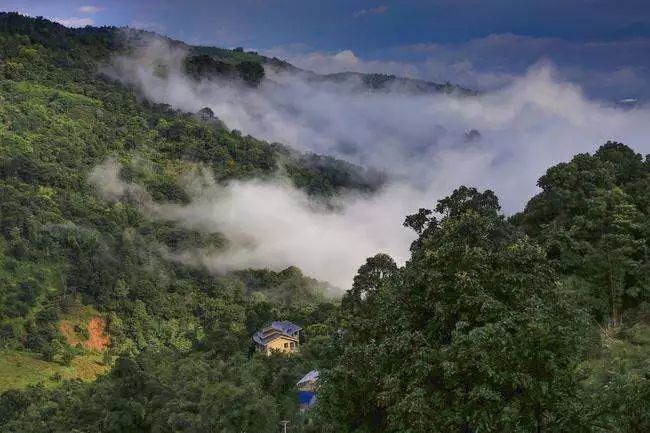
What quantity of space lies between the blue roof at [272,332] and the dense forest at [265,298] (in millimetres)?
1123

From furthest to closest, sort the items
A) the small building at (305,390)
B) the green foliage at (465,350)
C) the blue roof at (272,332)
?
the blue roof at (272,332)
the small building at (305,390)
the green foliage at (465,350)

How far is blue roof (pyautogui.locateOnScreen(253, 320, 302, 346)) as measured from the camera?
53.3 meters

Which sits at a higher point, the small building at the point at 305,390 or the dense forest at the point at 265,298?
the dense forest at the point at 265,298

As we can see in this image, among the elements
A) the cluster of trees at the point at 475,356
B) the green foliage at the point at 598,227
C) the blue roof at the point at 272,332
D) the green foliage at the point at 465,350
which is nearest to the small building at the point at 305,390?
the green foliage at the point at 598,227

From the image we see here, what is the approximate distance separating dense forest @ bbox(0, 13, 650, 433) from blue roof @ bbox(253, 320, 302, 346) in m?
1.12

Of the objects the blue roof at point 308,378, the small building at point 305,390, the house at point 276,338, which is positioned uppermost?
the house at point 276,338

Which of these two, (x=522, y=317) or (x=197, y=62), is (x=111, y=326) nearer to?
(x=522, y=317)

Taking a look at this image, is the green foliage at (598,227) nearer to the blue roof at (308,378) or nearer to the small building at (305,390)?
the blue roof at (308,378)

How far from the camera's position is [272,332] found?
53.7 m

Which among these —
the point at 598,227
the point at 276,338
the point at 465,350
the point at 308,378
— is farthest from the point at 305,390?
the point at 465,350

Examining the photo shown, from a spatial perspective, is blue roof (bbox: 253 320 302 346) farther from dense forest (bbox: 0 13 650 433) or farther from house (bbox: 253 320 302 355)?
dense forest (bbox: 0 13 650 433)

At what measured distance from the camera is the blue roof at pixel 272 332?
53344 millimetres

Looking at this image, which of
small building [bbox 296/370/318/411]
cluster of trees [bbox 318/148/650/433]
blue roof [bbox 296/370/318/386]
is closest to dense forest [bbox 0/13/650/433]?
cluster of trees [bbox 318/148/650/433]

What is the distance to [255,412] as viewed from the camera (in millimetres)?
27531
